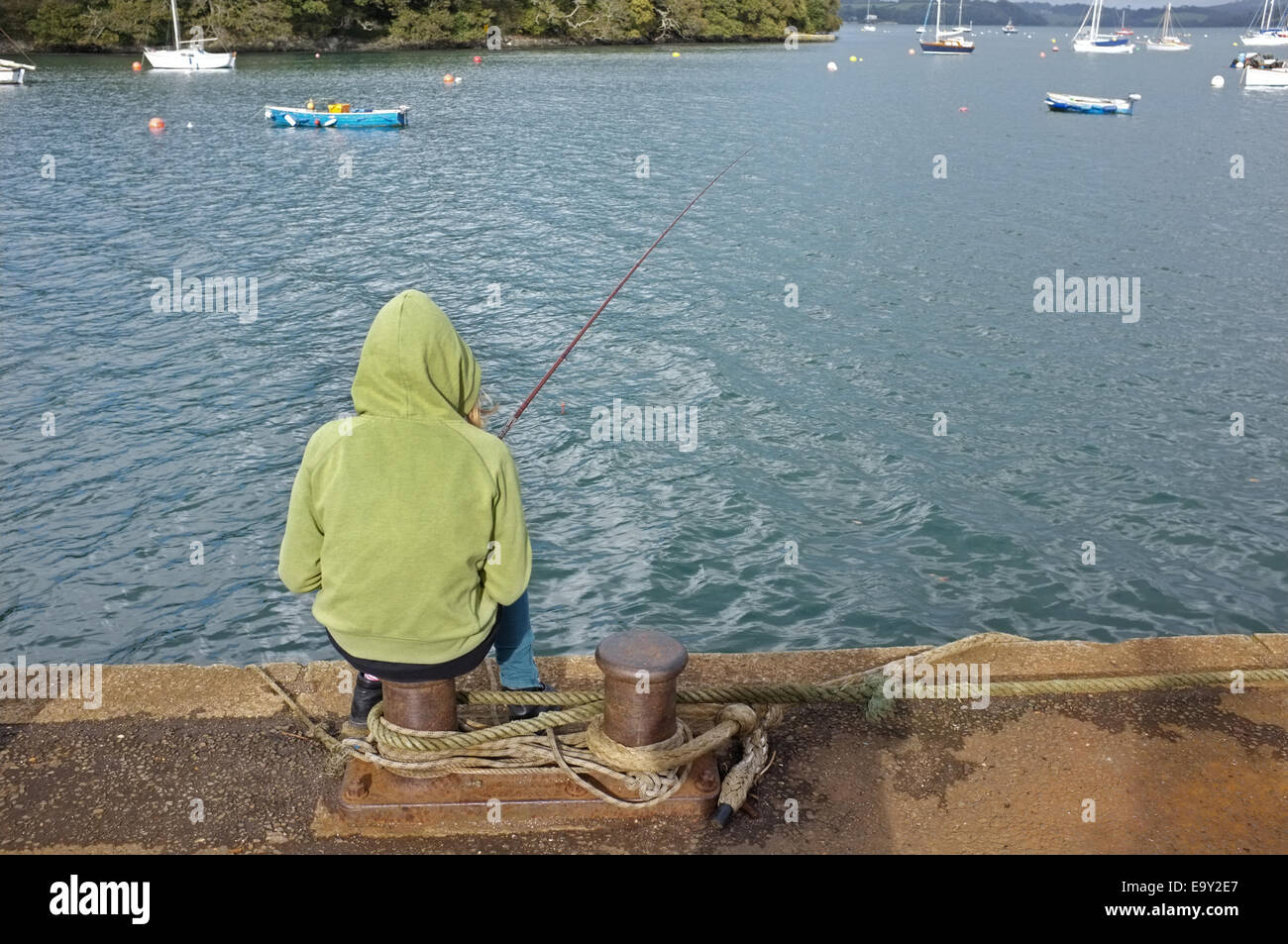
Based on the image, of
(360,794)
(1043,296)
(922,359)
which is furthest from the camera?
(1043,296)

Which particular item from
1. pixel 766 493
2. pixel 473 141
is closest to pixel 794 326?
pixel 766 493

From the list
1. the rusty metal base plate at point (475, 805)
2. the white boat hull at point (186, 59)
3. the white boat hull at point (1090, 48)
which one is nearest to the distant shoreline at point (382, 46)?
the white boat hull at point (186, 59)

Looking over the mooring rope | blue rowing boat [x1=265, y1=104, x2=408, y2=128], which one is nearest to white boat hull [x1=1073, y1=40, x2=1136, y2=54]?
blue rowing boat [x1=265, y1=104, x2=408, y2=128]

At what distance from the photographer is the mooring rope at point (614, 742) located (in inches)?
145

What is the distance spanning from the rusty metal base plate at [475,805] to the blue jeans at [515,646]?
20.6 inches

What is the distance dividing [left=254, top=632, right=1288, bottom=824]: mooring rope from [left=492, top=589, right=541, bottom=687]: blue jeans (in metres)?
0.09

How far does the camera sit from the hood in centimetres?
329

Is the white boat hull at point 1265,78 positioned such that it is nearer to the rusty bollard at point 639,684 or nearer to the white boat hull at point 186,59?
the white boat hull at point 186,59

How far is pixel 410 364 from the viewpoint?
3287mm

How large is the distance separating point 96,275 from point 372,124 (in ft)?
63.5

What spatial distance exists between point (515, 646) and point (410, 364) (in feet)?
4.26

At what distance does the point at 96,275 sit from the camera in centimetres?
1789

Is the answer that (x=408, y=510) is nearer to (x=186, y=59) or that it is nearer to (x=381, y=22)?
(x=186, y=59)

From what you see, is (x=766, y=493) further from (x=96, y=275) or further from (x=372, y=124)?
(x=372, y=124)
